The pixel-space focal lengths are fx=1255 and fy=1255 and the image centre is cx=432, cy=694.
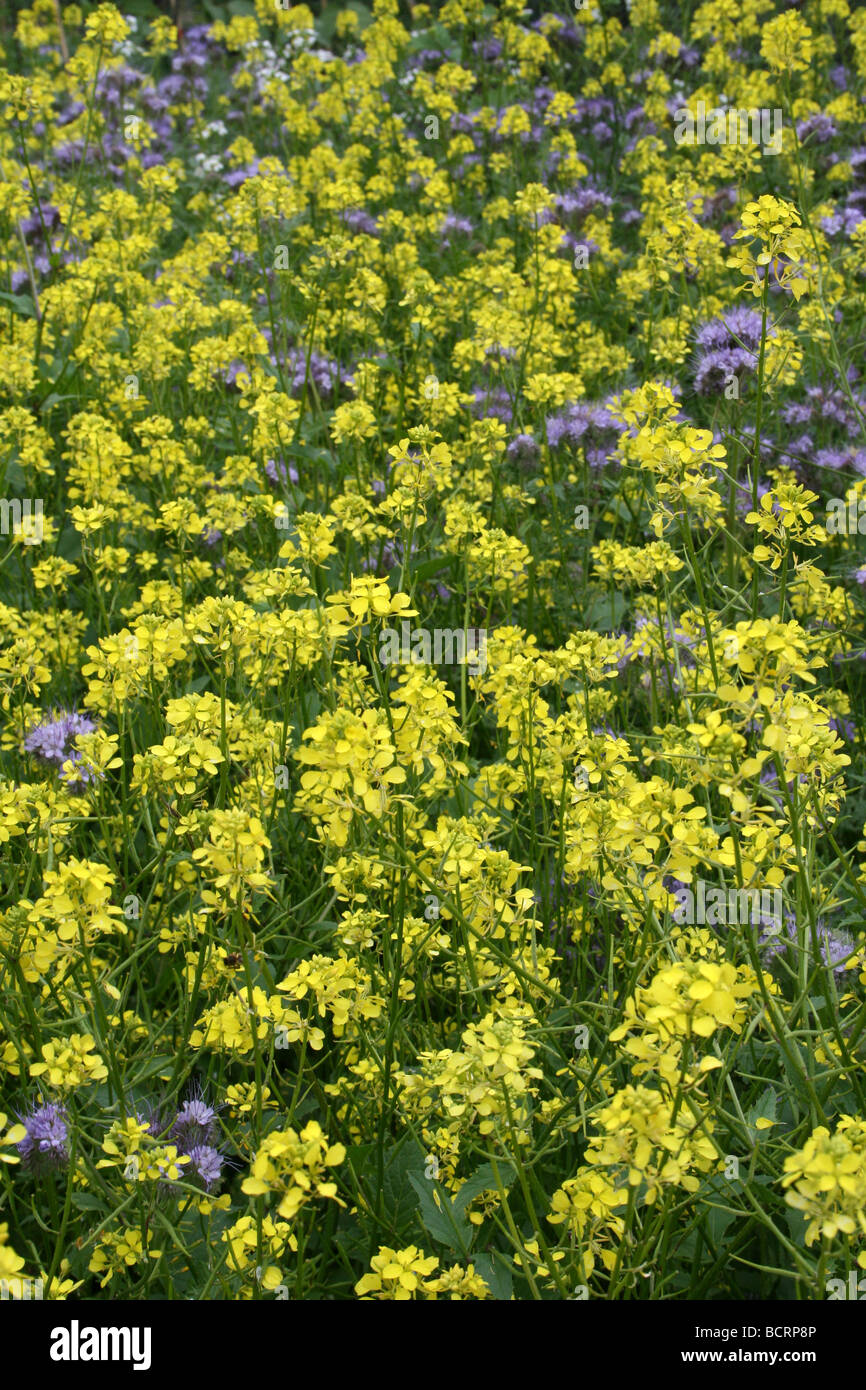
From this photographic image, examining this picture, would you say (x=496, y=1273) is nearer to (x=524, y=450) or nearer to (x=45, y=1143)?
(x=45, y=1143)

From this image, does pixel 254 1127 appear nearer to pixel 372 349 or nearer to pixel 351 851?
pixel 351 851

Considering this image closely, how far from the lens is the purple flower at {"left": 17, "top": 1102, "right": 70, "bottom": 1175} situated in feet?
7.96

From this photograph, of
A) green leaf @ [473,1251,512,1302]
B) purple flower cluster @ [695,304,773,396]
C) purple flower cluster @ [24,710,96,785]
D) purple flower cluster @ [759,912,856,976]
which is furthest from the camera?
purple flower cluster @ [695,304,773,396]

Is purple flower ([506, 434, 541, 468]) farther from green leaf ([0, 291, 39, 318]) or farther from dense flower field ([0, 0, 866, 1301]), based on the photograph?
green leaf ([0, 291, 39, 318])

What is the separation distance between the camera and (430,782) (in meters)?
2.86

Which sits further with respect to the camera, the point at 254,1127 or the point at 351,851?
the point at 351,851

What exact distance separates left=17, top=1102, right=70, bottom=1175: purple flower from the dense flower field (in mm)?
11

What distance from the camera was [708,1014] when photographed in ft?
5.59

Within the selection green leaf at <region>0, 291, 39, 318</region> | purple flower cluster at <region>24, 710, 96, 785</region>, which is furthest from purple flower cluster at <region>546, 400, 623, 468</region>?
green leaf at <region>0, 291, 39, 318</region>

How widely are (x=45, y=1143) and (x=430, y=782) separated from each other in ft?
3.57

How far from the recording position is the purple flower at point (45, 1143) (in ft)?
7.96

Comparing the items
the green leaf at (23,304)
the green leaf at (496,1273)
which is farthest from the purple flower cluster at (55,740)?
the green leaf at (23,304)
